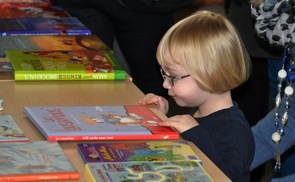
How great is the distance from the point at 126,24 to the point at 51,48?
2.91ft

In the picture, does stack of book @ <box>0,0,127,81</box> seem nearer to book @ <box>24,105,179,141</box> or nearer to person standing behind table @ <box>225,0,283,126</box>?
book @ <box>24,105,179,141</box>

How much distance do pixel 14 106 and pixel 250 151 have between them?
75 centimetres

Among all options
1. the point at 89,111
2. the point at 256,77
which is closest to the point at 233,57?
the point at 89,111

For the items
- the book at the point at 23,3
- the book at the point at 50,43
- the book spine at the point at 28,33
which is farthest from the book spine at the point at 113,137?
the book at the point at 23,3

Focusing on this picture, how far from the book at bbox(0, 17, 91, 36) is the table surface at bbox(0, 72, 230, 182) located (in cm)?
52

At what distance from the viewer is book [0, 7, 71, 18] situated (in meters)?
3.14

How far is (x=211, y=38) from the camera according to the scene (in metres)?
2.09

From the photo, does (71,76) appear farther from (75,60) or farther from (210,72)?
(210,72)

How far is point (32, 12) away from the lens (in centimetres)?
324

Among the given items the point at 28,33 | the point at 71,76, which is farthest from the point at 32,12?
the point at 71,76

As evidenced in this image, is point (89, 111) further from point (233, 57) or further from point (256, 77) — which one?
point (256, 77)

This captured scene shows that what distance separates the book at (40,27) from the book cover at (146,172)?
4.60ft

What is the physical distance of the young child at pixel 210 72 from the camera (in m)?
2.03

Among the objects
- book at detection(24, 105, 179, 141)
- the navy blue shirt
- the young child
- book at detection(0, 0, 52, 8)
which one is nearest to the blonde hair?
the young child
